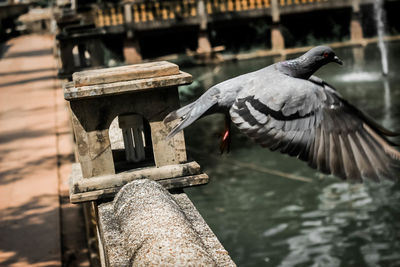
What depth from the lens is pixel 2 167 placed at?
7.67 metres

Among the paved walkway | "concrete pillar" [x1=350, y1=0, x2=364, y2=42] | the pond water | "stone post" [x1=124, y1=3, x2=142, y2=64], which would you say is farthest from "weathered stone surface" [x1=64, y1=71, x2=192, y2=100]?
"concrete pillar" [x1=350, y1=0, x2=364, y2=42]

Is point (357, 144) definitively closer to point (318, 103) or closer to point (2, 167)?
point (318, 103)

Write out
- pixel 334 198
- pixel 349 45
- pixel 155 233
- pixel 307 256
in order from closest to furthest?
pixel 155 233
pixel 307 256
pixel 334 198
pixel 349 45

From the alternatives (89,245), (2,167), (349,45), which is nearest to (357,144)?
(89,245)

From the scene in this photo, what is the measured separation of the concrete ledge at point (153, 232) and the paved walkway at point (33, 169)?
6.88 ft

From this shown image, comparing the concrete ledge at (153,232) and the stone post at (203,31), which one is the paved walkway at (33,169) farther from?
the stone post at (203,31)

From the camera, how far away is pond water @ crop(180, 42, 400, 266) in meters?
7.41

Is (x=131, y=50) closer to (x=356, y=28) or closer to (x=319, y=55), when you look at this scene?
(x=356, y=28)

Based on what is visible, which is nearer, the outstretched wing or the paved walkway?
the outstretched wing

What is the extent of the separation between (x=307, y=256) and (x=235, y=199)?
1.68 meters

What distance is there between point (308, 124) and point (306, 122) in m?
0.02

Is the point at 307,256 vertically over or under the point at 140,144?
under

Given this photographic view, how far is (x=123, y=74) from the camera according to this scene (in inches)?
128

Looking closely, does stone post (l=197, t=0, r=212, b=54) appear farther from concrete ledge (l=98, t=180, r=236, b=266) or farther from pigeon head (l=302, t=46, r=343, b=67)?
concrete ledge (l=98, t=180, r=236, b=266)
